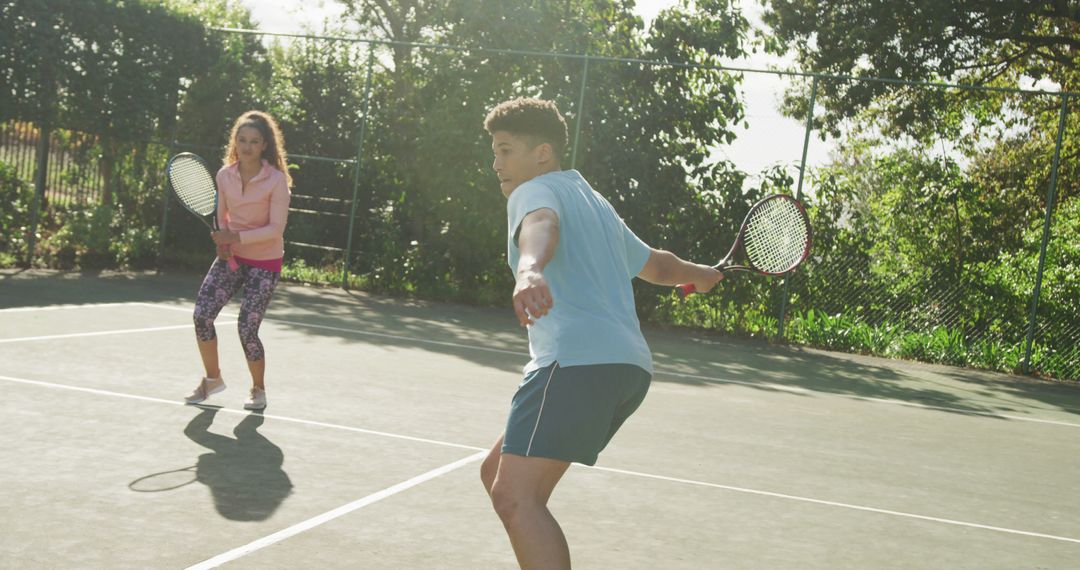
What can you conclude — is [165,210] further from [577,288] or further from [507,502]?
[507,502]

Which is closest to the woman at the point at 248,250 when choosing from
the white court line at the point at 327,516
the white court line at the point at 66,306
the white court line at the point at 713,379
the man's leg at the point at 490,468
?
the white court line at the point at 327,516

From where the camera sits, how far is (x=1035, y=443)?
7.72 metres

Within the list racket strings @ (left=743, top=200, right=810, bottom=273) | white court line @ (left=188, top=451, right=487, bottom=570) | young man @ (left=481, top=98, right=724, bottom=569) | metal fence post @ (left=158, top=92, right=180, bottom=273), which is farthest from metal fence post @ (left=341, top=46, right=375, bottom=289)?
young man @ (left=481, top=98, right=724, bottom=569)

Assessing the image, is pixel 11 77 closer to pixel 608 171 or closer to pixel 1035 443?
pixel 608 171

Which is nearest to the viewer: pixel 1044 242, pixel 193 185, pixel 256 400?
pixel 256 400

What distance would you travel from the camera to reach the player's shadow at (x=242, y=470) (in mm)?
4543

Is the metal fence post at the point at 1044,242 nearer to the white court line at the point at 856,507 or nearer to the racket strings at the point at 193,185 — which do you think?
the white court line at the point at 856,507

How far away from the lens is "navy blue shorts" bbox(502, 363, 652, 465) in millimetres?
3006

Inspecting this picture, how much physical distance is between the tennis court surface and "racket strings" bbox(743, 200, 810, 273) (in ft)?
3.69

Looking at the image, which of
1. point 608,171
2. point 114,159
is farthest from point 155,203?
point 608,171

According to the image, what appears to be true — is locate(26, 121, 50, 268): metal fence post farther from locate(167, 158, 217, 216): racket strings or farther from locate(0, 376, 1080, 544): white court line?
locate(0, 376, 1080, 544): white court line

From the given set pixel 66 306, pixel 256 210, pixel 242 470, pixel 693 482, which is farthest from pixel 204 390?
pixel 66 306

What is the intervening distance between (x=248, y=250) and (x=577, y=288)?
3986mm

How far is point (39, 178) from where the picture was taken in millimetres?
13805
